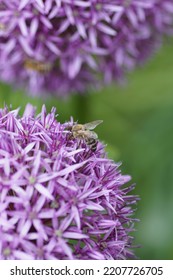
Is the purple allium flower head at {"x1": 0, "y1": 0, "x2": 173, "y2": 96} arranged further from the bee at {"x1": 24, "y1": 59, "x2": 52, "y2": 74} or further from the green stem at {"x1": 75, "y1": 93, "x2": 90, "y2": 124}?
the green stem at {"x1": 75, "y1": 93, "x2": 90, "y2": 124}

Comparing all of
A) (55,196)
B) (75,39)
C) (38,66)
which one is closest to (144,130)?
(38,66)

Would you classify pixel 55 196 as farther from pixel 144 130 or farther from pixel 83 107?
pixel 83 107

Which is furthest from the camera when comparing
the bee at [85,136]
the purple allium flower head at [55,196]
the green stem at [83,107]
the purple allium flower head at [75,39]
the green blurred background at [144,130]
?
the green stem at [83,107]

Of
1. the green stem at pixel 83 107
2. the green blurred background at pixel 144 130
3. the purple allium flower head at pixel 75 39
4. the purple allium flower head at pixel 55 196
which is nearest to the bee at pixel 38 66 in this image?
the purple allium flower head at pixel 75 39

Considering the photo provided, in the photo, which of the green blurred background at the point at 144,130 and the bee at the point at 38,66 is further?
the green blurred background at the point at 144,130

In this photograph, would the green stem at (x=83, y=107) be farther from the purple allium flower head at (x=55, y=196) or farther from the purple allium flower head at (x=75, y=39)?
the purple allium flower head at (x=55, y=196)

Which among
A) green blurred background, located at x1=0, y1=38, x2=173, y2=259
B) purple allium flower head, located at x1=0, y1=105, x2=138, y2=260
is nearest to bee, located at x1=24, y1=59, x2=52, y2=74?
green blurred background, located at x1=0, y1=38, x2=173, y2=259
